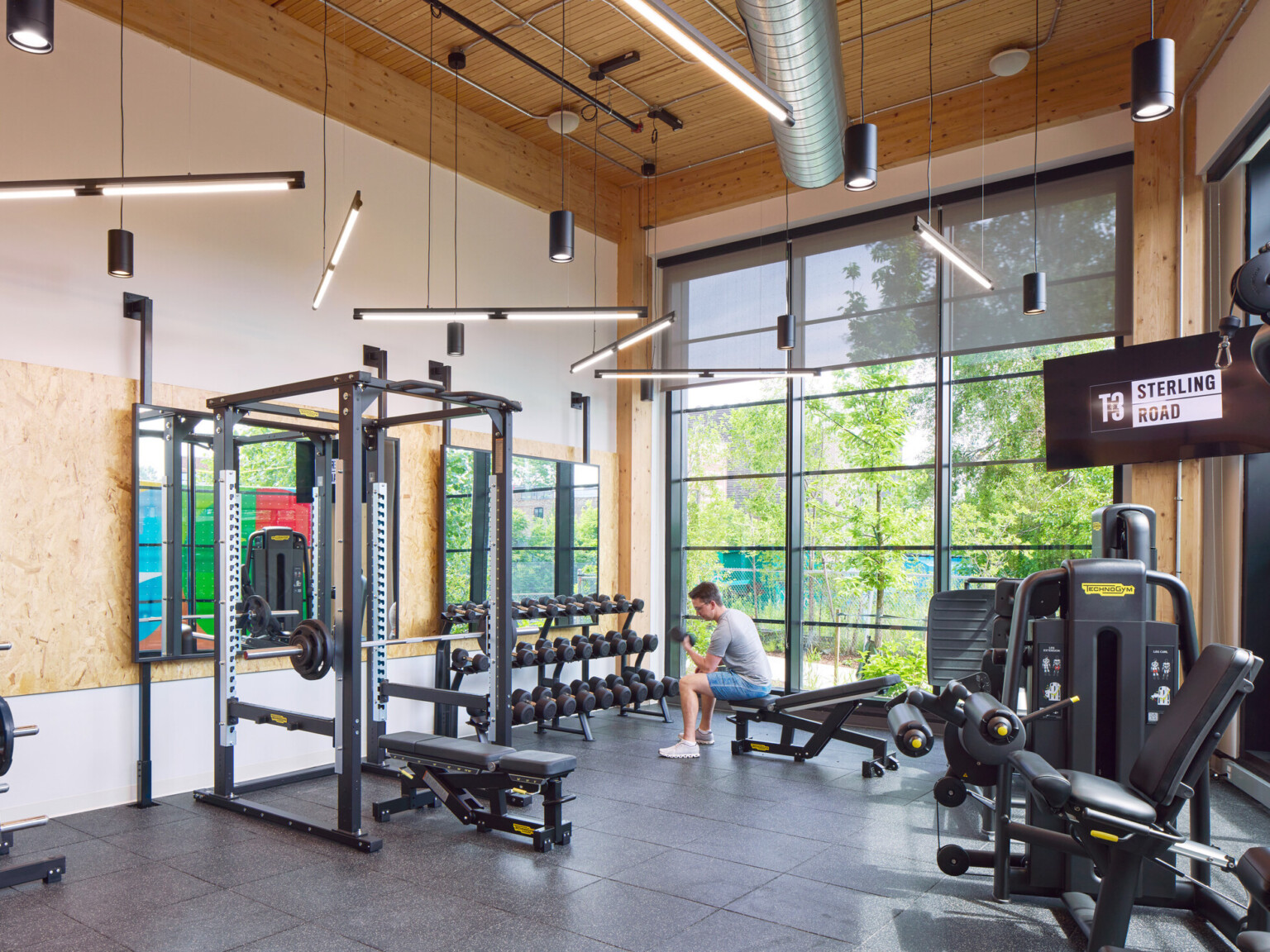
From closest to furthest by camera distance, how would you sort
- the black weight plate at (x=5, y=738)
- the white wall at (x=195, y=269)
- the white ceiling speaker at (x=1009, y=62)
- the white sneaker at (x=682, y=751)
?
the black weight plate at (x=5, y=738) → the white wall at (x=195, y=269) → the white sneaker at (x=682, y=751) → the white ceiling speaker at (x=1009, y=62)

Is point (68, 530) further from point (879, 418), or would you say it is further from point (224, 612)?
point (879, 418)

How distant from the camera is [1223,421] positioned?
18.3 feet

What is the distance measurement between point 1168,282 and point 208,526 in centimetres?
642

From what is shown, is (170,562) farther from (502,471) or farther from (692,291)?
(692,291)

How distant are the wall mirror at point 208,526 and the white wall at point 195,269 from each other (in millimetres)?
305

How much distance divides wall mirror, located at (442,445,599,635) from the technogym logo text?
13.7 feet

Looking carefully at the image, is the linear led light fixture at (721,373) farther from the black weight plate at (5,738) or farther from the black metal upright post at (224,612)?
the black weight plate at (5,738)

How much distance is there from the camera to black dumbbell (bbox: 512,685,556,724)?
6.34 metres

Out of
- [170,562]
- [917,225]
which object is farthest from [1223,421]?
[170,562]

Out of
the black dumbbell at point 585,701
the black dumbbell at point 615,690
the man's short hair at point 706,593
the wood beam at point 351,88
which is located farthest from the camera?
the black dumbbell at point 615,690

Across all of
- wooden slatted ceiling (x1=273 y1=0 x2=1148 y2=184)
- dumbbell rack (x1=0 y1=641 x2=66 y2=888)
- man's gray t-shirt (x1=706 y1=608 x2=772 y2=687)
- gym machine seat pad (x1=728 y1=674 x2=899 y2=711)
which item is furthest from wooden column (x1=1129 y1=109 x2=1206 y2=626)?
dumbbell rack (x1=0 y1=641 x2=66 y2=888)

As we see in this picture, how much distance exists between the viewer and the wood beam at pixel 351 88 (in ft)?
18.3

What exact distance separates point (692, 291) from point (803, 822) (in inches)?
215

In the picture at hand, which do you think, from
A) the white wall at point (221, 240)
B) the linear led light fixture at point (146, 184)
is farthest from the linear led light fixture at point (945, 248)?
the white wall at point (221, 240)
